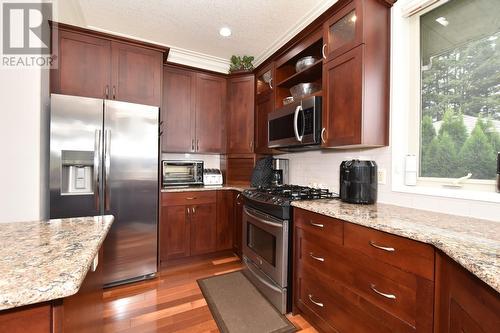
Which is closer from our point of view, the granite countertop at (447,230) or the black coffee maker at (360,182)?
the granite countertop at (447,230)

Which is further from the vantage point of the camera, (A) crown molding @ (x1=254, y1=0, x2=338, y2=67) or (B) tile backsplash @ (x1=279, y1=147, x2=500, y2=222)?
(A) crown molding @ (x1=254, y1=0, x2=338, y2=67)

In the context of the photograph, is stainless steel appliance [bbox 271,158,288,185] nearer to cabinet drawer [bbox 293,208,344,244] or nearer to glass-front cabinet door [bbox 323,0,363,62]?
cabinet drawer [bbox 293,208,344,244]

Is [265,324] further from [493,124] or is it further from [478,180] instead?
[493,124]

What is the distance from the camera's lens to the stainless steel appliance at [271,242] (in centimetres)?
182

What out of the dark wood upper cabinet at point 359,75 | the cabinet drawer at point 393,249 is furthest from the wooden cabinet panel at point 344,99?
the cabinet drawer at point 393,249

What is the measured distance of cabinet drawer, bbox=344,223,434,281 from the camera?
3.24 feet

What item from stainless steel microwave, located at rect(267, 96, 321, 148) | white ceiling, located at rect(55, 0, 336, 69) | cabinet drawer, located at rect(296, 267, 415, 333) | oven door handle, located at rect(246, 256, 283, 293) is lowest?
oven door handle, located at rect(246, 256, 283, 293)

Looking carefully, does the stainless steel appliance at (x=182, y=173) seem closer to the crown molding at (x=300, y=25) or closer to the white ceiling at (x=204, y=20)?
the white ceiling at (x=204, y=20)

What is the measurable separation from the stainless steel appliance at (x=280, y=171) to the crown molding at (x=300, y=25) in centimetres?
141

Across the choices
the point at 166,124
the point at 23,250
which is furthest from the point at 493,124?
the point at 166,124

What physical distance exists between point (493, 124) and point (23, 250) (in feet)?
7.47

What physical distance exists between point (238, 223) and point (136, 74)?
2011mm

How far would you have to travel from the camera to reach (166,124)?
9.43 ft

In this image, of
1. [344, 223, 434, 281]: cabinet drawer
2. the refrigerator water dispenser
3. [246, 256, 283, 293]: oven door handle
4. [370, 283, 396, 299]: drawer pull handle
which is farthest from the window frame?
the refrigerator water dispenser
